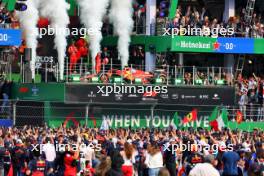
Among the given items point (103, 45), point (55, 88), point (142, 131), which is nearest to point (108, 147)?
point (142, 131)

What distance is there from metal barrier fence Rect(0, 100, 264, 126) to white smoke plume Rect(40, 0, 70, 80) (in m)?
3.82

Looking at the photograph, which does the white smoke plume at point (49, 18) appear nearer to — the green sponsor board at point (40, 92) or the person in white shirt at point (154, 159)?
the green sponsor board at point (40, 92)

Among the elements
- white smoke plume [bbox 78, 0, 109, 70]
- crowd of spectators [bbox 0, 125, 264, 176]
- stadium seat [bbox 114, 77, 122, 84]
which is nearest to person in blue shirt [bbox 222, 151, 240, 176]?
crowd of spectators [bbox 0, 125, 264, 176]

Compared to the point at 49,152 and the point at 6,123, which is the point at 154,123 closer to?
the point at 6,123

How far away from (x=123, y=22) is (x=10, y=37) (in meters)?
6.71

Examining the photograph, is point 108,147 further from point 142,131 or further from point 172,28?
point 172,28

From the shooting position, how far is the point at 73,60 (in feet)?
157

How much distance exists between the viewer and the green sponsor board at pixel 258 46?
2010 inches

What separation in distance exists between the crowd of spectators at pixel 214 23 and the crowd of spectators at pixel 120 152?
14.4 meters

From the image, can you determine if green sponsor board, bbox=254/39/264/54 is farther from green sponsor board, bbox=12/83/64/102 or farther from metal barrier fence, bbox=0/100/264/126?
green sponsor board, bbox=12/83/64/102

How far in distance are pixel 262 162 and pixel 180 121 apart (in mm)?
20658

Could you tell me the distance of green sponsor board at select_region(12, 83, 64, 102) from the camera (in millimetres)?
43531

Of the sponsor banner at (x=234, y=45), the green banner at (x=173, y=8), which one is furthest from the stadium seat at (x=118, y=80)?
the sponsor banner at (x=234, y=45)

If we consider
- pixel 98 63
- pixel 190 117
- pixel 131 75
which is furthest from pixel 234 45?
pixel 190 117
